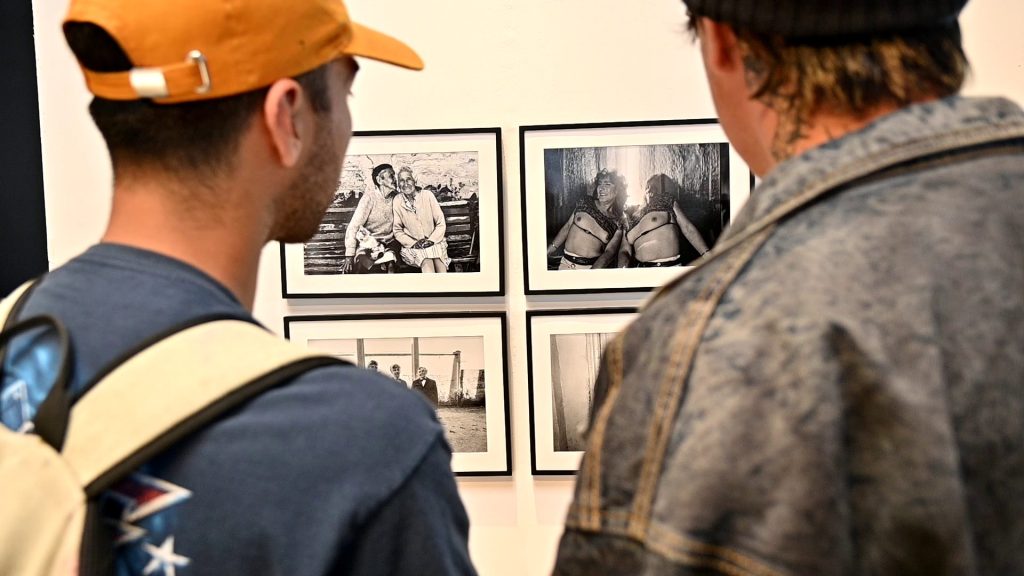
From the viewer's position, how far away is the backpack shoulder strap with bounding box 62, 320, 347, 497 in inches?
29.6

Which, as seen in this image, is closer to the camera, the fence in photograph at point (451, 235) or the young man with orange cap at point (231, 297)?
the young man with orange cap at point (231, 297)

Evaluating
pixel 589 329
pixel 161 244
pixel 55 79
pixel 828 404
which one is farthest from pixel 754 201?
pixel 55 79

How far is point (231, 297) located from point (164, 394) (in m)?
0.17

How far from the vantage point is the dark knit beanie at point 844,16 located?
661mm

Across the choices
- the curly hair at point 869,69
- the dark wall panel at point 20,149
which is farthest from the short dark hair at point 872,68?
the dark wall panel at point 20,149

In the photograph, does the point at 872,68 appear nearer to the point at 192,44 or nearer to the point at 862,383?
the point at 862,383

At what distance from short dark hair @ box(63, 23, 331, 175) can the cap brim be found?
0.63 feet

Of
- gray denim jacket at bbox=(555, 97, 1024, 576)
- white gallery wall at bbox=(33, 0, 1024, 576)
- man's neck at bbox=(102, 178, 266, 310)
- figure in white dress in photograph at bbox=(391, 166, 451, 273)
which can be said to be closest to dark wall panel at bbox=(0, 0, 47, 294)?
white gallery wall at bbox=(33, 0, 1024, 576)

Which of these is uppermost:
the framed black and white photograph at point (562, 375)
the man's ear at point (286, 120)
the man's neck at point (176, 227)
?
the man's ear at point (286, 120)

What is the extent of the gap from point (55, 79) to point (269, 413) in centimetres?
183

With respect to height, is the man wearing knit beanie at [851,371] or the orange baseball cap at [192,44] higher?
the orange baseball cap at [192,44]

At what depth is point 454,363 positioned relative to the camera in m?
2.18

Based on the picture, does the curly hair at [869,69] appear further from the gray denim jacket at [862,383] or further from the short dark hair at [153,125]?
the short dark hair at [153,125]

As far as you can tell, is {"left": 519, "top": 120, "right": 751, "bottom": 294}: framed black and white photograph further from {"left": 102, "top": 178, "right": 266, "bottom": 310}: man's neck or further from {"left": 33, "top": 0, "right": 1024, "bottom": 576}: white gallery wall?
{"left": 102, "top": 178, "right": 266, "bottom": 310}: man's neck
